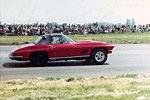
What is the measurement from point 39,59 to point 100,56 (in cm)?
213

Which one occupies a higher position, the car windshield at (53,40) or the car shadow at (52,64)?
the car windshield at (53,40)

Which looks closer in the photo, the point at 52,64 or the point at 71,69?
the point at 71,69

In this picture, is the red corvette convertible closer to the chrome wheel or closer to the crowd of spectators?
the chrome wheel

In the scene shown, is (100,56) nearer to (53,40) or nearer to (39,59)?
(53,40)

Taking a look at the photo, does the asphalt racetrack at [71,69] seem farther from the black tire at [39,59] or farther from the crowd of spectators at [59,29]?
the crowd of spectators at [59,29]

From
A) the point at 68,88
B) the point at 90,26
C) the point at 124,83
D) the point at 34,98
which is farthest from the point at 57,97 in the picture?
the point at 90,26

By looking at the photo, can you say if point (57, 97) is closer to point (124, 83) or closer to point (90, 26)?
point (124, 83)

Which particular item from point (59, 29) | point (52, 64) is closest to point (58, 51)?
point (52, 64)

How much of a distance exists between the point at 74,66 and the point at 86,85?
144 inches

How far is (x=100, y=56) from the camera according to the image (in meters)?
11.5

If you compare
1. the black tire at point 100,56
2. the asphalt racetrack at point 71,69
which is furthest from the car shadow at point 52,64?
the black tire at point 100,56

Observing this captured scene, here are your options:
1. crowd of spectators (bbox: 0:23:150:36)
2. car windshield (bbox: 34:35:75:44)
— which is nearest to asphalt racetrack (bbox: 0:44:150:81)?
car windshield (bbox: 34:35:75:44)

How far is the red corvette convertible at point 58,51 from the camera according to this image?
1110 centimetres

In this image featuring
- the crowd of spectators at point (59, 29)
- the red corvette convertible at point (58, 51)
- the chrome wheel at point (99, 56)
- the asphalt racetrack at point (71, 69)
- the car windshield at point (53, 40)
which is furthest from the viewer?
the crowd of spectators at point (59, 29)
